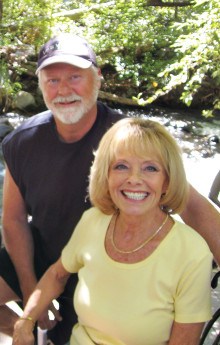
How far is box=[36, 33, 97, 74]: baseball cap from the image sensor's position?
6.83 ft

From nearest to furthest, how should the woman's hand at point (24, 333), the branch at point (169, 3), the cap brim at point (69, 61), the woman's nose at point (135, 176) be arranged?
the woman's nose at point (135, 176) < the woman's hand at point (24, 333) < the cap brim at point (69, 61) < the branch at point (169, 3)

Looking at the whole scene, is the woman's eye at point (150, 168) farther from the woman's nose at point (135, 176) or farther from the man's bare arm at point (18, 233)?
the man's bare arm at point (18, 233)

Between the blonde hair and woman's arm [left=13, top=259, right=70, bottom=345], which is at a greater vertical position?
the blonde hair

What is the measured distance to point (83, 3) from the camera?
33.8ft

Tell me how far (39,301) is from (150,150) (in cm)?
78

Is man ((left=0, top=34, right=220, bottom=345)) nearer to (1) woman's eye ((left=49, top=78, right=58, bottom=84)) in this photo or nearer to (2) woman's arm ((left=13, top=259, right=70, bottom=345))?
(1) woman's eye ((left=49, top=78, right=58, bottom=84))

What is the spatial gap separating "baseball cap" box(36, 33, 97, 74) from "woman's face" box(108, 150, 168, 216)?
627 millimetres

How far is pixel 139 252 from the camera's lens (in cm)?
165

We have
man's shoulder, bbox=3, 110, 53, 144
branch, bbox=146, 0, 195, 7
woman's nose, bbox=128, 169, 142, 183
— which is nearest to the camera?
woman's nose, bbox=128, 169, 142, 183

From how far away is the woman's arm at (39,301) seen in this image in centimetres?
187

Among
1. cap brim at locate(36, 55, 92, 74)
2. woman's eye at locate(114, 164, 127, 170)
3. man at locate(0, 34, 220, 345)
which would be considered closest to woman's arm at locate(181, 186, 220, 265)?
woman's eye at locate(114, 164, 127, 170)

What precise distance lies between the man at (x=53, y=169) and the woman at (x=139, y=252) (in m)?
0.31

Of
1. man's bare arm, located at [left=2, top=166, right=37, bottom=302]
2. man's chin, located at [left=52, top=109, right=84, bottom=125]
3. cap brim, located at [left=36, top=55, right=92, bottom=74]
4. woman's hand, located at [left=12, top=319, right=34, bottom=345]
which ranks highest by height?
cap brim, located at [left=36, top=55, right=92, bottom=74]

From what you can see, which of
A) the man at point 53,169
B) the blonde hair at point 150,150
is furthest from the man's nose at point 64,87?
the blonde hair at point 150,150
